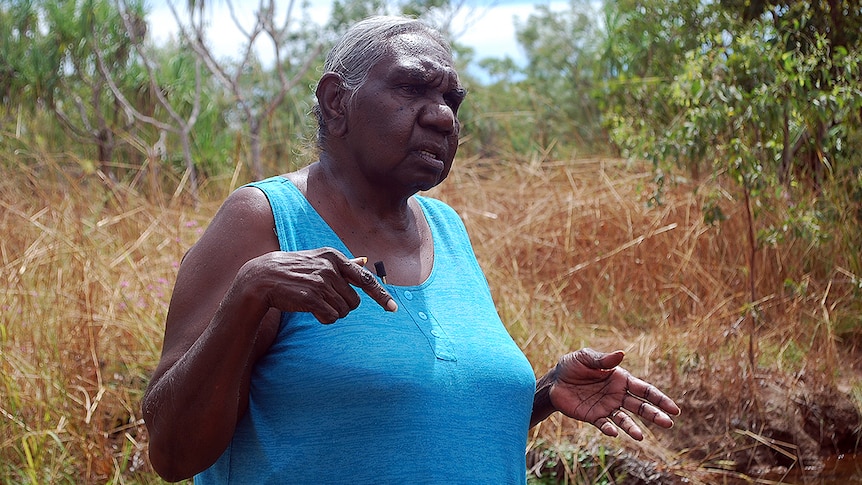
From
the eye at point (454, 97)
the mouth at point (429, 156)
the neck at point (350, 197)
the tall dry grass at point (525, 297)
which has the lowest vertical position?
the tall dry grass at point (525, 297)

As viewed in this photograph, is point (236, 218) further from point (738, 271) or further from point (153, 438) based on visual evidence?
point (738, 271)

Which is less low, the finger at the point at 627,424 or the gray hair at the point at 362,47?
the gray hair at the point at 362,47

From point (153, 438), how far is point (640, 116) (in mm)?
5309

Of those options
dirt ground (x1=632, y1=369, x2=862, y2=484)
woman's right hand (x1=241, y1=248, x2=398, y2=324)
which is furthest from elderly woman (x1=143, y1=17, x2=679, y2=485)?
dirt ground (x1=632, y1=369, x2=862, y2=484)

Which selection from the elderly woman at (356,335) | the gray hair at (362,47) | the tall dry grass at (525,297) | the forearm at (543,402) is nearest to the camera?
the elderly woman at (356,335)

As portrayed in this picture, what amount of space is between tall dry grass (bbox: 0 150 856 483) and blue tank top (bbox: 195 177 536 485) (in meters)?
1.88

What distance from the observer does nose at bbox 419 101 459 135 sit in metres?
1.80

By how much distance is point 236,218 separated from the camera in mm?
1688

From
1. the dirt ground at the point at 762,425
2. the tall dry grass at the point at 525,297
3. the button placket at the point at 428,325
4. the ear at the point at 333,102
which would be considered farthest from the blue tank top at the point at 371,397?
the dirt ground at the point at 762,425

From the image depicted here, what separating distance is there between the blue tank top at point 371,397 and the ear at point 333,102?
0.48 ft

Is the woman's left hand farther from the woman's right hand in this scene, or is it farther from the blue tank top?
the woman's right hand

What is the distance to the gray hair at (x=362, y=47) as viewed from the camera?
183cm

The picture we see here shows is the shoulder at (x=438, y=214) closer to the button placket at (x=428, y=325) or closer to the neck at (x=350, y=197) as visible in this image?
the neck at (x=350, y=197)

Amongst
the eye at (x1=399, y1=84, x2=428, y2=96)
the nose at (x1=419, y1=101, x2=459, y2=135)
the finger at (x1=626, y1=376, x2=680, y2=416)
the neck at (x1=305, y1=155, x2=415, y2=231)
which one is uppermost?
the eye at (x1=399, y1=84, x2=428, y2=96)
